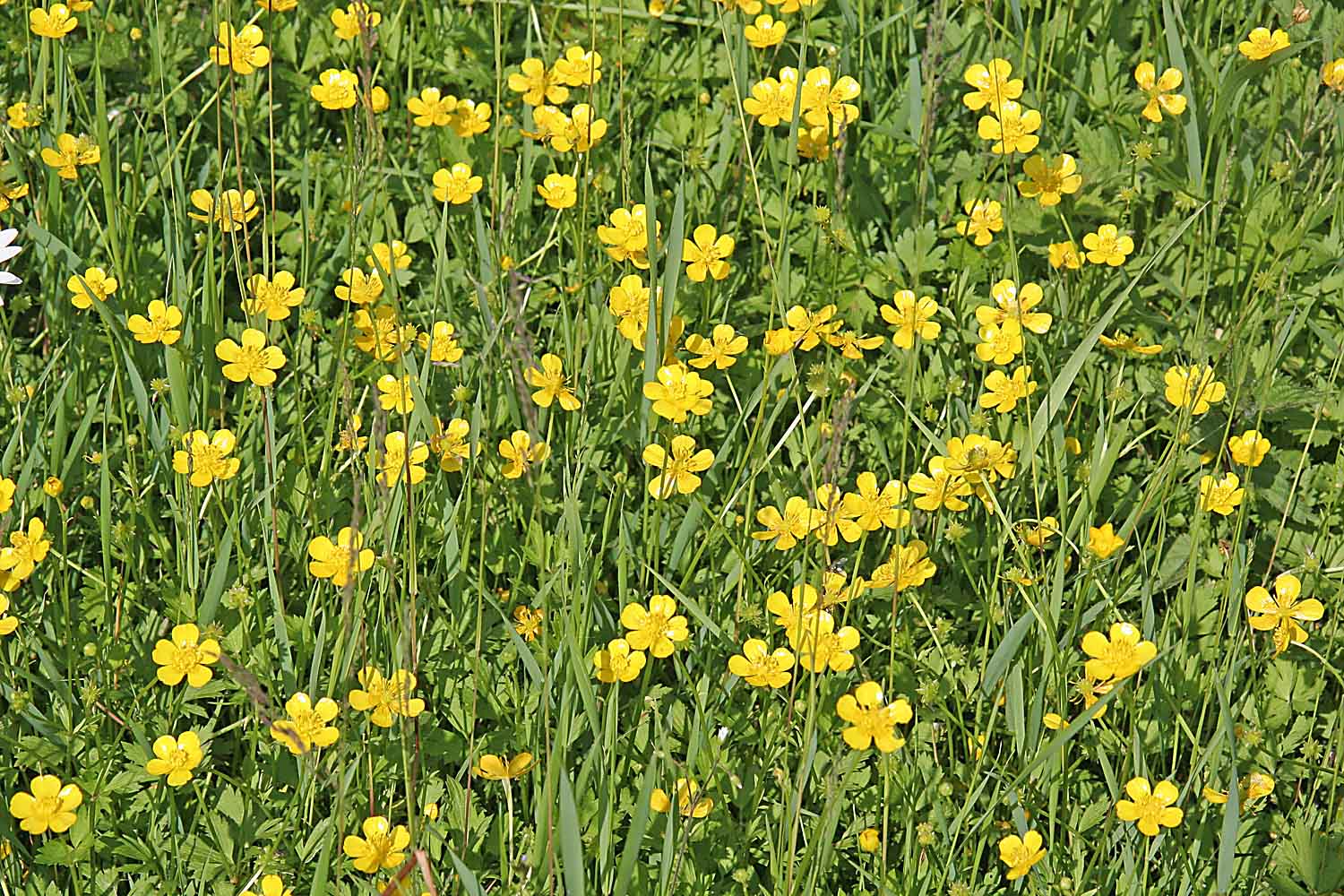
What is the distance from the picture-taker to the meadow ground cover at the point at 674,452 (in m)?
2.52

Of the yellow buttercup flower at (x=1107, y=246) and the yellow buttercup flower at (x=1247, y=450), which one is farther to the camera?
the yellow buttercup flower at (x=1107, y=246)

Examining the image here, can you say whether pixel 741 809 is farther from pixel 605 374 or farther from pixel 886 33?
pixel 886 33

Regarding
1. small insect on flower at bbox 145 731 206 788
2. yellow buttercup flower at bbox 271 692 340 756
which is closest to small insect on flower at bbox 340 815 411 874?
yellow buttercup flower at bbox 271 692 340 756

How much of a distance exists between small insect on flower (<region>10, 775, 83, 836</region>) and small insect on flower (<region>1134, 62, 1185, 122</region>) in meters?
2.52

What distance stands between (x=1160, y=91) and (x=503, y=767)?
6.73 ft

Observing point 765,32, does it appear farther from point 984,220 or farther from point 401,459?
point 401,459

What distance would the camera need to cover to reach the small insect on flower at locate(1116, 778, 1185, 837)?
96.3 inches

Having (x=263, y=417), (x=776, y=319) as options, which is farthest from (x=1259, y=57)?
(x=263, y=417)

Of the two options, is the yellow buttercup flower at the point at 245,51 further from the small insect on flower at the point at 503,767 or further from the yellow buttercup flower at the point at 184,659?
the small insect on flower at the point at 503,767

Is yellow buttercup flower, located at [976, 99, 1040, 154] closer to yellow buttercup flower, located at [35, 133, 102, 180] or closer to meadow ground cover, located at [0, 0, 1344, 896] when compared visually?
meadow ground cover, located at [0, 0, 1344, 896]

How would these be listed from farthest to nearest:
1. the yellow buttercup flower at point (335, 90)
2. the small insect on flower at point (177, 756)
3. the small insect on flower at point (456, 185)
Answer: the yellow buttercup flower at point (335, 90), the small insect on flower at point (456, 185), the small insect on flower at point (177, 756)

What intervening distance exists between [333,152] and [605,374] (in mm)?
987

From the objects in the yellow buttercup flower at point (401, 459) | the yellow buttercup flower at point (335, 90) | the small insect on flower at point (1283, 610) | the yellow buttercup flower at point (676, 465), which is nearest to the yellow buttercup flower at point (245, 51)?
the yellow buttercup flower at point (335, 90)

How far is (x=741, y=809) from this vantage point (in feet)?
8.48
